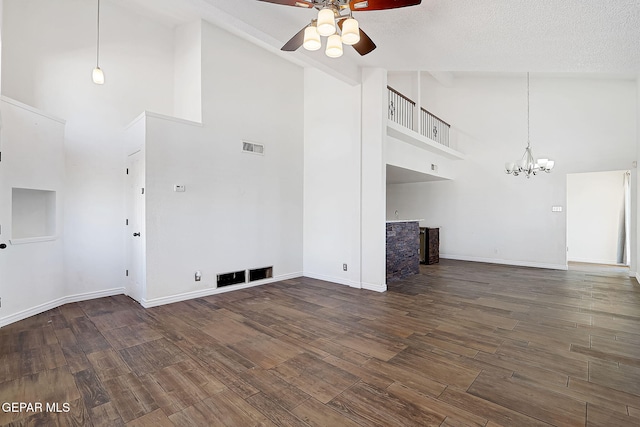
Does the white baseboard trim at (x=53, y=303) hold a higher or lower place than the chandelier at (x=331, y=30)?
lower

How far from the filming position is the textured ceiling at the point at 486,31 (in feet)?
9.61

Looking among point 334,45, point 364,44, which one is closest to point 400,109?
point 364,44

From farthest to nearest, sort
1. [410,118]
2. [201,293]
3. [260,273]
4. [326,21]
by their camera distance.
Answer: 1. [410,118]
2. [260,273]
3. [201,293]
4. [326,21]

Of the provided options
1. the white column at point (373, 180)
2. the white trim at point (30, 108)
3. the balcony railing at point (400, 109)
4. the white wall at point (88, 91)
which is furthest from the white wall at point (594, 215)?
the white trim at point (30, 108)

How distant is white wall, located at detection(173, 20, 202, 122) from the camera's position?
469 cm

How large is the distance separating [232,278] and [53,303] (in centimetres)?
237

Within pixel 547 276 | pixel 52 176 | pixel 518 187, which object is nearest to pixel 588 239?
pixel 518 187

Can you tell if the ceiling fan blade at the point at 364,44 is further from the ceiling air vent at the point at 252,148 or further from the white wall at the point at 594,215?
the white wall at the point at 594,215

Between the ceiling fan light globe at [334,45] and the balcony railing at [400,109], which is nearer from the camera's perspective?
the ceiling fan light globe at [334,45]

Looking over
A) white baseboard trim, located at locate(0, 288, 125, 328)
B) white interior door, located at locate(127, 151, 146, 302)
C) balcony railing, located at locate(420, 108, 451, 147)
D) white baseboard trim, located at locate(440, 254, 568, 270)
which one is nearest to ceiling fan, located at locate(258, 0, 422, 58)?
white interior door, located at locate(127, 151, 146, 302)

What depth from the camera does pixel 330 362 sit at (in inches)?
102

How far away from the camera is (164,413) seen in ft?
6.36

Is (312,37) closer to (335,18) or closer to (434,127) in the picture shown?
(335,18)

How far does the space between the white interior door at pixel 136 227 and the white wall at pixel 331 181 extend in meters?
2.89
